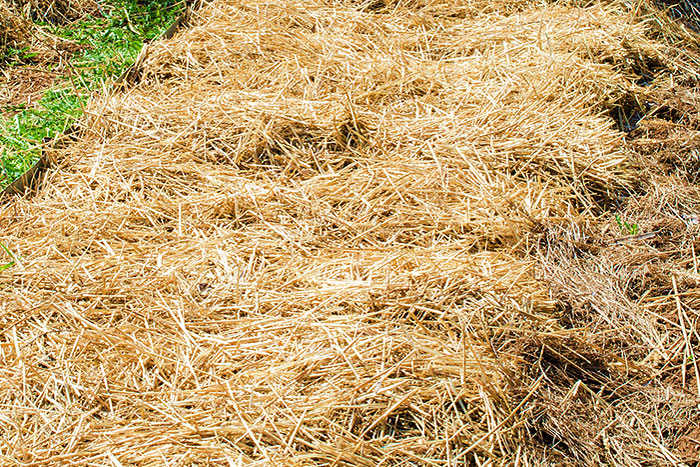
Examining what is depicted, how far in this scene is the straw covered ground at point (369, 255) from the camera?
80.2 inches

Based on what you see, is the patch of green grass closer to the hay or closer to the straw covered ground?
the straw covered ground

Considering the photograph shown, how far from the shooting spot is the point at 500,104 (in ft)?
10.9

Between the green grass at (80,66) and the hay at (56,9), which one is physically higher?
the hay at (56,9)

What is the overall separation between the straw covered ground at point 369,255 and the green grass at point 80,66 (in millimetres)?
196

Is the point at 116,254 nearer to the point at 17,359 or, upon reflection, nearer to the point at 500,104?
the point at 17,359

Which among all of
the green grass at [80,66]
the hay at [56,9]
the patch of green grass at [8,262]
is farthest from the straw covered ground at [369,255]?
the hay at [56,9]

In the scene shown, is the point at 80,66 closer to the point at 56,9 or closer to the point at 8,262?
the point at 56,9

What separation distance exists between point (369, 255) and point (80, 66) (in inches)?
93.4

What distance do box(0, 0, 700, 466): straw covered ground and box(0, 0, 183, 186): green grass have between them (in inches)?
7.7

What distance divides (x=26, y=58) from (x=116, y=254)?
2.08m

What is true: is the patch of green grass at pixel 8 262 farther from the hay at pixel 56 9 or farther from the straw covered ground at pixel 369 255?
the hay at pixel 56 9

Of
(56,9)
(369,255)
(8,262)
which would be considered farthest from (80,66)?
(369,255)

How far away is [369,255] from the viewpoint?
2602 millimetres

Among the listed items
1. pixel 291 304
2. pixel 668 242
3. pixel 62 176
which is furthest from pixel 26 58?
pixel 668 242
